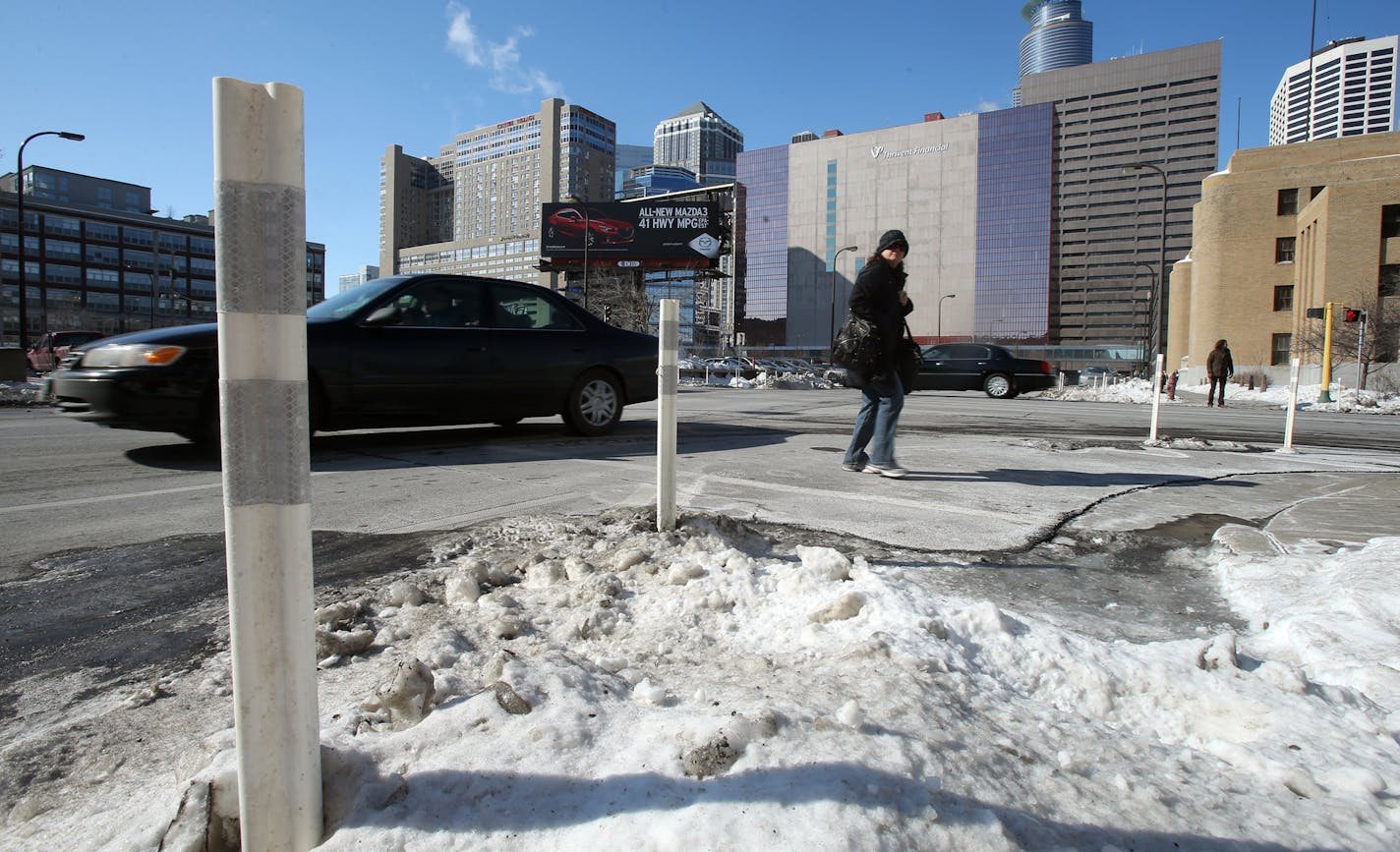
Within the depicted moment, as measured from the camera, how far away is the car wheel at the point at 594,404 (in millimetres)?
6988

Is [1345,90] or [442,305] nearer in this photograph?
[442,305]

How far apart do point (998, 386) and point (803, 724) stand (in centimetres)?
1994

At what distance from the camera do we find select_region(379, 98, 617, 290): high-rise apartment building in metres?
126

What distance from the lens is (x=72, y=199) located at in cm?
8800

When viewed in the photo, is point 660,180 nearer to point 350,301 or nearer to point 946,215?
point 946,215

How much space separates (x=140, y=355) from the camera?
499 cm

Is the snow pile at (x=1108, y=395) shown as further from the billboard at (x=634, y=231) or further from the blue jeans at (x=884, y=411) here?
the billboard at (x=634, y=231)

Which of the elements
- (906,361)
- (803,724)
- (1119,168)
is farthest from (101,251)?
(1119,168)

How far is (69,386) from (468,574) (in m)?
4.46

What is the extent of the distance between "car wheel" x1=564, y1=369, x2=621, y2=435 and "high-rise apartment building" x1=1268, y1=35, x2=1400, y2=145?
144m

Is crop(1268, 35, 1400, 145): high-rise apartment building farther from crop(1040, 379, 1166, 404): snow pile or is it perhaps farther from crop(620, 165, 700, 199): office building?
crop(1040, 379, 1166, 404): snow pile

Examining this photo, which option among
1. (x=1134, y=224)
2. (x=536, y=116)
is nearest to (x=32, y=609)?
(x=536, y=116)

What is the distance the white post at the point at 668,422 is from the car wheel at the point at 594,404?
388 cm

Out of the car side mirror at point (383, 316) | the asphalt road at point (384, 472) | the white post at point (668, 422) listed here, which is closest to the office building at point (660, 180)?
the asphalt road at point (384, 472)
